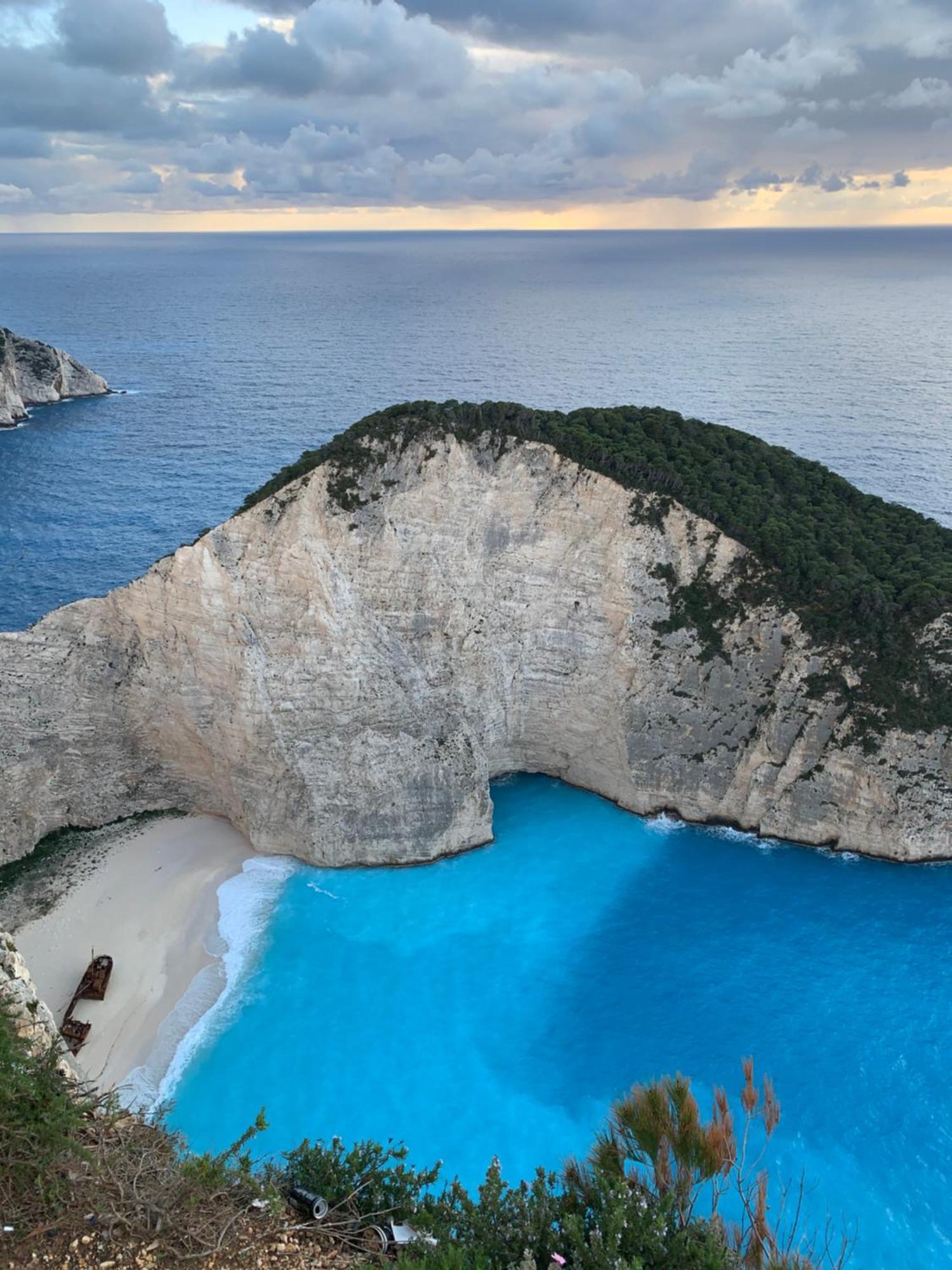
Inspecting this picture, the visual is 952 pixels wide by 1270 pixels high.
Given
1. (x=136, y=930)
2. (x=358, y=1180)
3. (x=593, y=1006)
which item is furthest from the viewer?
(x=136, y=930)

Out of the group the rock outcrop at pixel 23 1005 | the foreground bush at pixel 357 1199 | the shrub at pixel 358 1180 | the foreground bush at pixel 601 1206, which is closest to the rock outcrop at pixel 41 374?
the rock outcrop at pixel 23 1005

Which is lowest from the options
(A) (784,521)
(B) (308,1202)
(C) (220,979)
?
(C) (220,979)

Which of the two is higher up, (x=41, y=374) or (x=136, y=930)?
(x=41, y=374)

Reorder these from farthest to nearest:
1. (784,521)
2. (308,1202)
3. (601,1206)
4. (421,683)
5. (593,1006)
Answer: (784,521), (421,683), (593,1006), (308,1202), (601,1206)

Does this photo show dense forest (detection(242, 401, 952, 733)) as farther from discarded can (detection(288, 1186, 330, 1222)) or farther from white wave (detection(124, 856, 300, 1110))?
discarded can (detection(288, 1186, 330, 1222))

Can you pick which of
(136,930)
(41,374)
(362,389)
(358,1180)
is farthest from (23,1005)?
(41,374)

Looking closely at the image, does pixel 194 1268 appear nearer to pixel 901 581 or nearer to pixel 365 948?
pixel 365 948

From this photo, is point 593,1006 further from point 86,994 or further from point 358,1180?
point 86,994
